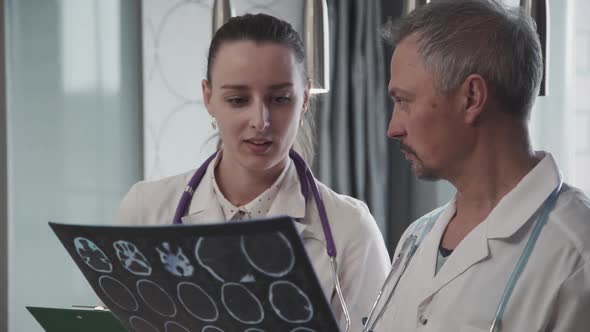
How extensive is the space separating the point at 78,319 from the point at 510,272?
74cm

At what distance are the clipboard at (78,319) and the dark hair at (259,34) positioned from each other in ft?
2.27

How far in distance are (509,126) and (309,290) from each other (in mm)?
491

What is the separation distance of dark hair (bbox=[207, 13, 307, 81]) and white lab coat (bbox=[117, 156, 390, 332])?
0.27m

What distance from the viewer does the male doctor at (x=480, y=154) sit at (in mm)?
1328

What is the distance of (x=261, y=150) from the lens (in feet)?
6.09

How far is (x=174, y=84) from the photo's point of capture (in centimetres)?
319

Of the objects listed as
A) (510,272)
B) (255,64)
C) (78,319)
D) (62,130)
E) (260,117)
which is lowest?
(78,319)

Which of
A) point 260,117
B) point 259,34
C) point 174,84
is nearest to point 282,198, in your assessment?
point 260,117

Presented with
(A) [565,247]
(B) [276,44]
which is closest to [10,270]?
(B) [276,44]

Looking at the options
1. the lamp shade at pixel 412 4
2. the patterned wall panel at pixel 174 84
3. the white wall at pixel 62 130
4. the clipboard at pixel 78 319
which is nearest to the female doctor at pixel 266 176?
the clipboard at pixel 78 319

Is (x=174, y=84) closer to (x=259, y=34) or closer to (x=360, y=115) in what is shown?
(x=360, y=115)

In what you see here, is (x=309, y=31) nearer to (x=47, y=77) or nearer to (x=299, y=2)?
(x=47, y=77)

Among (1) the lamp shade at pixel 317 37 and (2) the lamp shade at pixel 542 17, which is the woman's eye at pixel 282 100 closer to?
(1) the lamp shade at pixel 317 37

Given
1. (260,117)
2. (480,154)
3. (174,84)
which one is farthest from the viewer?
(174,84)
